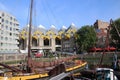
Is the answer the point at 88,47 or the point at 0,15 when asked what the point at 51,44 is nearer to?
the point at 88,47

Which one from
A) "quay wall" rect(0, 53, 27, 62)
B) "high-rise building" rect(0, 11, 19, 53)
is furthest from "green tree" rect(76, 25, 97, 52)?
"high-rise building" rect(0, 11, 19, 53)

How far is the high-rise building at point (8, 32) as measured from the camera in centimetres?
10724

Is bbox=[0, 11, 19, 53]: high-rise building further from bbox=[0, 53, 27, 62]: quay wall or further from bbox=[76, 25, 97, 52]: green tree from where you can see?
bbox=[76, 25, 97, 52]: green tree

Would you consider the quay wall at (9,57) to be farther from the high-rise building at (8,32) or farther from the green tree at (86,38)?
the green tree at (86,38)

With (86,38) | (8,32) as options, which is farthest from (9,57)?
(86,38)

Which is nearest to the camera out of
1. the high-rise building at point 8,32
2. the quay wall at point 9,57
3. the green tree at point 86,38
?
the quay wall at point 9,57

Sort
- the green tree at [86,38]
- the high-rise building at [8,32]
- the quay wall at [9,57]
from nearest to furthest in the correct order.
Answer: the quay wall at [9,57]
the high-rise building at [8,32]
the green tree at [86,38]

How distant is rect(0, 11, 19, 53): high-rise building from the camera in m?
107

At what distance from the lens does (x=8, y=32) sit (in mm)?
115062

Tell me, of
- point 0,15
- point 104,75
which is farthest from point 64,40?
point 104,75

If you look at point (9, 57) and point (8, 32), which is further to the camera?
point (8, 32)

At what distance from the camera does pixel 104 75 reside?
67.9 feet

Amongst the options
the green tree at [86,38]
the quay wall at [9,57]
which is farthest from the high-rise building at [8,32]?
the green tree at [86,38]

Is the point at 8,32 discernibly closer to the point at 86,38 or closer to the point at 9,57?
the point at 9,57
